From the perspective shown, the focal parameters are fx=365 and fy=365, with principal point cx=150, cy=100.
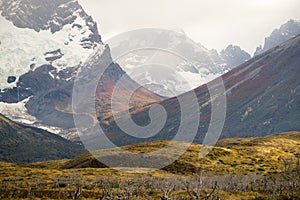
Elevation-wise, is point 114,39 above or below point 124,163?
above

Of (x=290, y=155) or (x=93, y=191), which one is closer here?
(x=93, y=191)

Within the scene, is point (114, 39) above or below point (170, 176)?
above

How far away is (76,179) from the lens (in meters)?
127

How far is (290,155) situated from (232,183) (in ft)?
238

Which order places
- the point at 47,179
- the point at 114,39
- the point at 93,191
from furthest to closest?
the point at 47,179 < the point at 93,191 < the point at 114,39

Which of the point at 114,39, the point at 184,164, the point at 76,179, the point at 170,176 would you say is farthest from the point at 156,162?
the point at 114,39

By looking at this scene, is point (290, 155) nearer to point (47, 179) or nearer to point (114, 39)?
point (47, 179)

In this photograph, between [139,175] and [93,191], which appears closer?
[93,191]

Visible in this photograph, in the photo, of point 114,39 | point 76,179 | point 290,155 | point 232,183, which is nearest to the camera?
point 114,39

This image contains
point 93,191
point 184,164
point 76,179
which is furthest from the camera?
point 184,164

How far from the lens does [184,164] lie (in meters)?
160

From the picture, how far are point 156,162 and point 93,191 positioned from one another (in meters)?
63.0

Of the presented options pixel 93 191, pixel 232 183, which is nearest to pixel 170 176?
pixel 232 183

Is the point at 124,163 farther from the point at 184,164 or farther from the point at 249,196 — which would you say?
the point at 249,196
